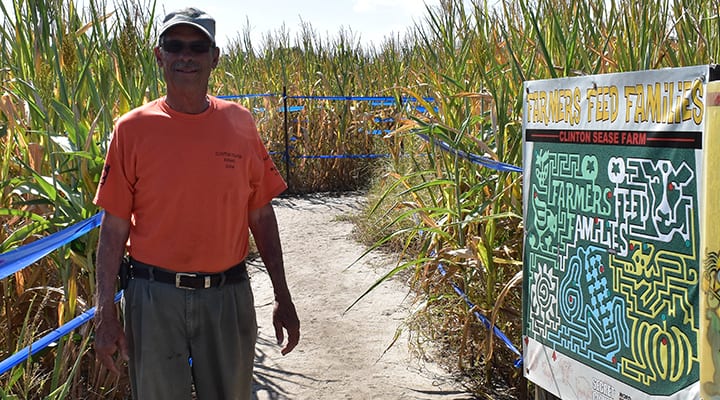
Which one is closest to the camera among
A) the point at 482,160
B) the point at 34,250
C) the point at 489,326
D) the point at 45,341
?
the point at 34,250

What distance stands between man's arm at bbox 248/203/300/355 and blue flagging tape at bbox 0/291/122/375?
829 millimetres

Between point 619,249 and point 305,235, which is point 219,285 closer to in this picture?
point 619,249

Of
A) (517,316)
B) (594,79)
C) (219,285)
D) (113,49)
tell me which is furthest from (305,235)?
(594,79)

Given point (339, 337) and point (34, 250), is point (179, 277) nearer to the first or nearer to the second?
point (34, 250)

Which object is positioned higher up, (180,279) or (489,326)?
(180,279)

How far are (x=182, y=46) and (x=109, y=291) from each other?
92 cm

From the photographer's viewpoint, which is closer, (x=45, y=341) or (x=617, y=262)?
(x=617, y=262)

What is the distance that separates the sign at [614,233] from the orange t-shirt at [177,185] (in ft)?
3.78

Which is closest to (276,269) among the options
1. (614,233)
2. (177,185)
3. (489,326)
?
(177,185)

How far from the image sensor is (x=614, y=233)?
237 centimetres

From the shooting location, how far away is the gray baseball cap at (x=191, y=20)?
2.64 metres

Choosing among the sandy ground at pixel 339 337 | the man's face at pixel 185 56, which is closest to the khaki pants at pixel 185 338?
the man's face at pixel 185 56

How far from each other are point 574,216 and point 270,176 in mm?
1205

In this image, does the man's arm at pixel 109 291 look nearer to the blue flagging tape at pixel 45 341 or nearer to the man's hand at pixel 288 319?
the blue flagging tape at pixel 45 341
